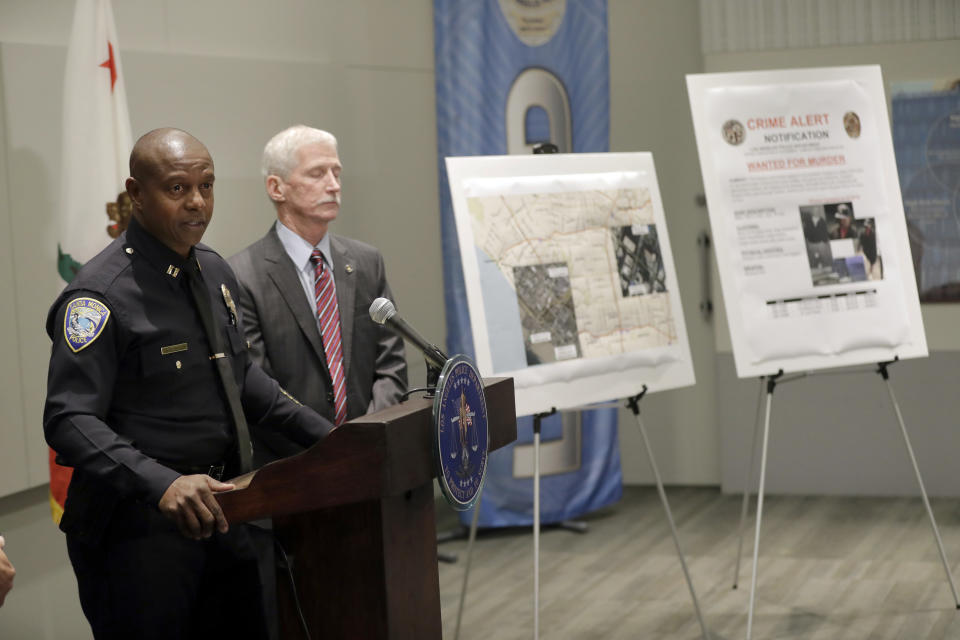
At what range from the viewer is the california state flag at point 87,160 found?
3.05 metres

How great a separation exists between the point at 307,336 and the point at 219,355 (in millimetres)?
948

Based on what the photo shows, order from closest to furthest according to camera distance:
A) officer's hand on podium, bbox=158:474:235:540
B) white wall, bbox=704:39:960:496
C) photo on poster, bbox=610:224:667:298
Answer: officer's hand on podium, bbox=158:474:235:540, photo on poster, bbox=610:224:667:298, white wall, bbox=704:39:960:496

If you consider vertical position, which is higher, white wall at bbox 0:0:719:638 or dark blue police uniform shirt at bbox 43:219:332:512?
white wall at bbox 0:0:719:638

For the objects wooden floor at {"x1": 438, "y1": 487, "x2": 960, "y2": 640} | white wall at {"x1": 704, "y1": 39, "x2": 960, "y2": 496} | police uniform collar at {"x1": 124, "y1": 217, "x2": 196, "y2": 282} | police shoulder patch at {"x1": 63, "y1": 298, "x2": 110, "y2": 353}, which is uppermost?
police uniform collar at {"x1": 124, "y1": 217, "x2": 196, "y2": 282}

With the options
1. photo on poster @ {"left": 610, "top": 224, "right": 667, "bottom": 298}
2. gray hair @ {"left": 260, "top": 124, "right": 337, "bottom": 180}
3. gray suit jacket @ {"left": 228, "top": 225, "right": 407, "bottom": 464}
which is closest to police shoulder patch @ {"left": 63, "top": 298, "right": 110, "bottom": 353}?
gray suit jacket @ {"left": 228, "top": 225, "right": 407, "bottom": 464}

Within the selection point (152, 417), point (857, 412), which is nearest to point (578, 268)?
point (152, 417)

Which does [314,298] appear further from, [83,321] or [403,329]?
[83,321]

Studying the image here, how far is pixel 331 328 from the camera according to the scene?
301cm

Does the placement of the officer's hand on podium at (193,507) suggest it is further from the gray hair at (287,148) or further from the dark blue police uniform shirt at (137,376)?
the gray hair at (287,148)

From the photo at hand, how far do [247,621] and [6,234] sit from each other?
1.69 m

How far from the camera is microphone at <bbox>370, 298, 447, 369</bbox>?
2031 mm

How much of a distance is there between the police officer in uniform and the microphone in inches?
11.4

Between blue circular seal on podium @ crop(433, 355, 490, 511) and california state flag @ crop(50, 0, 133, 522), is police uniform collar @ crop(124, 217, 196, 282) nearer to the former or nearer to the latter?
blue circular seal on podium @ crop(433, 355, 490, 511)

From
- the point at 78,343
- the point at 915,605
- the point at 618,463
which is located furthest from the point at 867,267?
the point at 78,343
